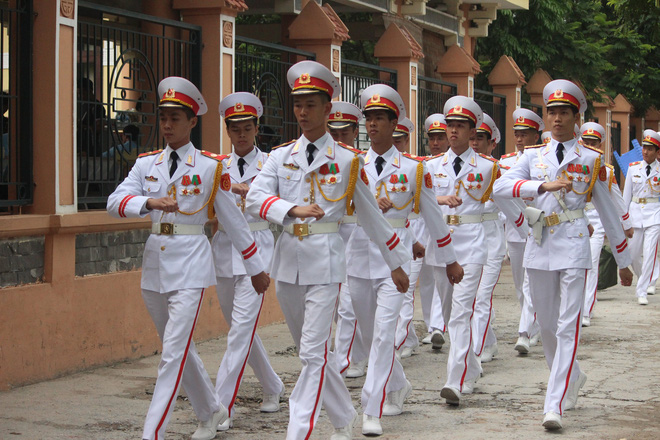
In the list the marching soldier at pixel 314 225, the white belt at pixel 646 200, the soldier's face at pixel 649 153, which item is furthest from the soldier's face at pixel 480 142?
the white belt at pixel 646 200

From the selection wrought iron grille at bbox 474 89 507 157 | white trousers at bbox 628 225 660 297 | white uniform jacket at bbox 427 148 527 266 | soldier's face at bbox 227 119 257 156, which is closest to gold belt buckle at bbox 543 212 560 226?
white uniform jacket at bbox 427 148 527 266

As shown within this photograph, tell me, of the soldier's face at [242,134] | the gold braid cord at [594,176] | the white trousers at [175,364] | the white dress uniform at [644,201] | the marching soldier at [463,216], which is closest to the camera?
the white trousers at [175,364]

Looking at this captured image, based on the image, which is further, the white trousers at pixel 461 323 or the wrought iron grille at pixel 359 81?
the wrought iron grille at pixel 359 81

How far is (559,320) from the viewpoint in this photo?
738 cm

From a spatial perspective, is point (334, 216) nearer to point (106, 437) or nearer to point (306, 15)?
point (106, 437)

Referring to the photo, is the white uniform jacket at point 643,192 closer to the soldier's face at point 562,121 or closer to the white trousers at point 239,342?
the soldier's face at point 562,121

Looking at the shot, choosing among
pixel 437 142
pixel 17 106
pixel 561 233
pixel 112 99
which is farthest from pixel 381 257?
pixel 437 142

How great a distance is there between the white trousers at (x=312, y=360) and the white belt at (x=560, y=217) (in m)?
1.91

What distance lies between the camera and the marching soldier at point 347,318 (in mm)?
8852

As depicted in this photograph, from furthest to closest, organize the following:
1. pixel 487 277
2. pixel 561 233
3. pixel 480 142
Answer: pixel 480 142 < pixel 487 277 < pixel 561 233

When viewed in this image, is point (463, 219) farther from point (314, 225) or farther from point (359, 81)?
point (359, 81)

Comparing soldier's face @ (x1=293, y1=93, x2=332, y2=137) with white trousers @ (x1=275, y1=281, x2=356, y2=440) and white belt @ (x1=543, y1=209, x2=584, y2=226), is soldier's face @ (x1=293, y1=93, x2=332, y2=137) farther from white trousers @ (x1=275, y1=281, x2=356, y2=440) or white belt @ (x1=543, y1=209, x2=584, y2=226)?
white belt @ (x1=543, y1=209, x2=584, y2=226)

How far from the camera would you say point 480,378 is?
901cm

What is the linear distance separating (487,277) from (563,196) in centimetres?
225
